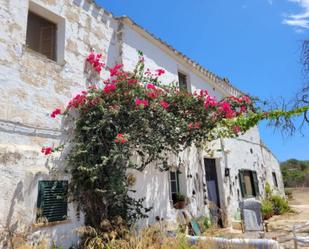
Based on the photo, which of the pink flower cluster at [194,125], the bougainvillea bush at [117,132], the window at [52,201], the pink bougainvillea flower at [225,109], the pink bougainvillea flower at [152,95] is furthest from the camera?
the pink bougainvillea flower at [225,109]

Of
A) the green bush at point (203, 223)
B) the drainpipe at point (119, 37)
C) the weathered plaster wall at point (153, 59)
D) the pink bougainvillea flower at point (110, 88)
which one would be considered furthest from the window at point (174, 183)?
the drainpipe at point (119, 37)

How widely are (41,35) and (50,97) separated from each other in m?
1.81

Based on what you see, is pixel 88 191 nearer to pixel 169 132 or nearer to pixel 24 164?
pixel 24 164

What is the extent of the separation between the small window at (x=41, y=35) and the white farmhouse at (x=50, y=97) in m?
0.02

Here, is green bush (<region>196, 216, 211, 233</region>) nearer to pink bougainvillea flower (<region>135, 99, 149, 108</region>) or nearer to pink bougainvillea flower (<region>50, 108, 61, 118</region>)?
pink bougainvillea flower (<region>135, 99, 149, 108</region>)

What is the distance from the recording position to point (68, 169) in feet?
19.2

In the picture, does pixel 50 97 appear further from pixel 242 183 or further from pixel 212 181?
pixel 242 183

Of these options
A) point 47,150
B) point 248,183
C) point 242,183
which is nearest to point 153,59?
point 47,150

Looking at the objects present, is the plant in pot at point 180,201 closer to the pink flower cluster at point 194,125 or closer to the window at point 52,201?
the pink flower cluster at point 194,125

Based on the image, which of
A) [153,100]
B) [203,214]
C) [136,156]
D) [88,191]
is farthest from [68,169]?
[203,214]

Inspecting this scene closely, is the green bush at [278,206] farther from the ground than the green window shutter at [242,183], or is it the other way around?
the green window shutter at [242,183]

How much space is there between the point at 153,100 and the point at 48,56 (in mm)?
2734

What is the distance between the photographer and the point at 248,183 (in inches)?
564

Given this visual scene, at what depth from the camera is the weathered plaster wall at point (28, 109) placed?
483cm
